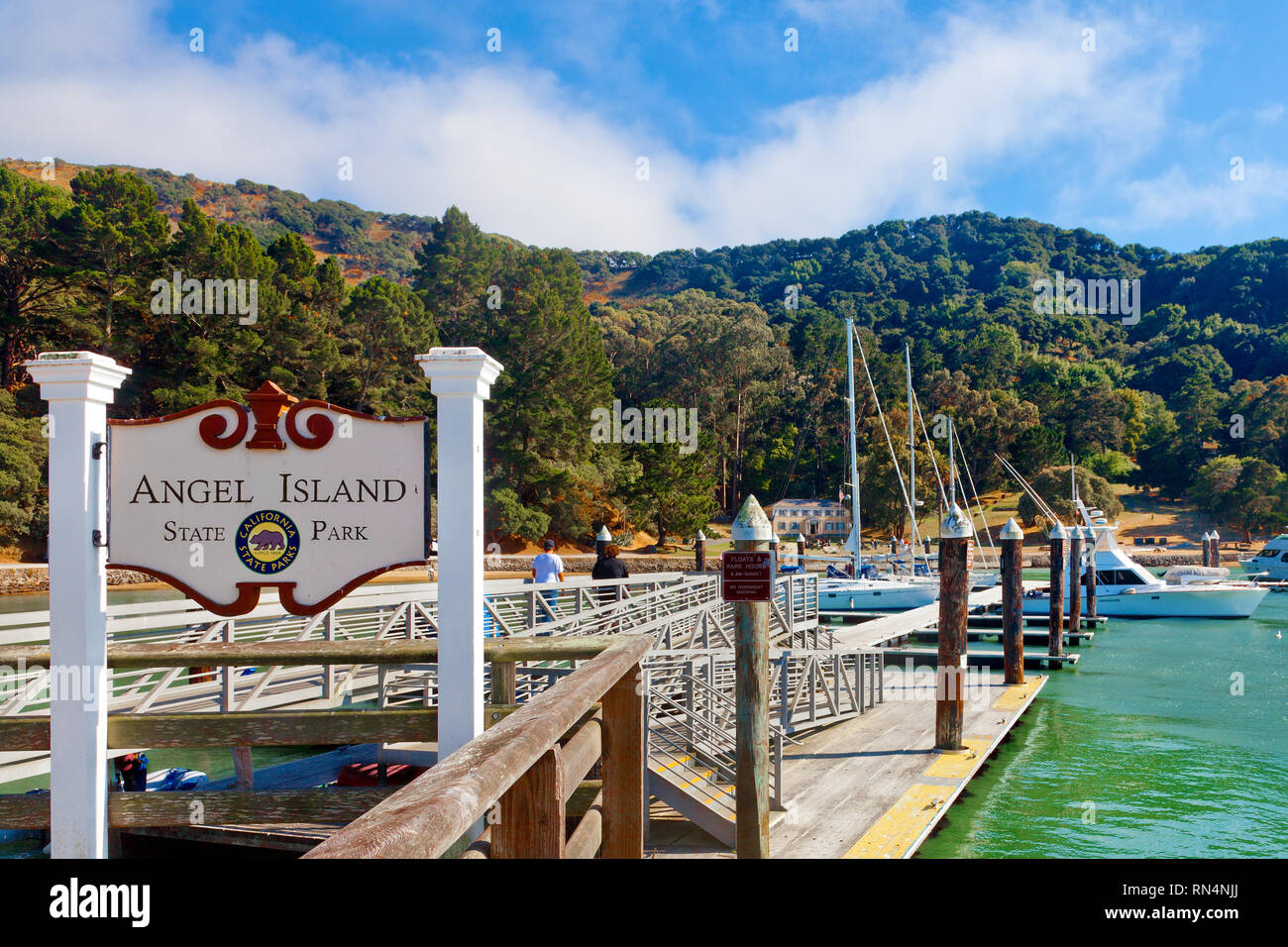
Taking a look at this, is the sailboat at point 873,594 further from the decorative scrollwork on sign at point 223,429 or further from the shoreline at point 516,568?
the decorative scrollwork on sign at point 223,429

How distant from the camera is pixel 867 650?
1438cm

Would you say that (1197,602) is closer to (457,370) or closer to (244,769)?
(244,769)

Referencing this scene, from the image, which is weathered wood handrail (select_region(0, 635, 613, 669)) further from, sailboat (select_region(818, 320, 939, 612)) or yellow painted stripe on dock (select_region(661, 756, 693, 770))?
sailboat (select_region(818, 320, 939, 612))

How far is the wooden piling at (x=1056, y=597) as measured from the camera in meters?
22.9

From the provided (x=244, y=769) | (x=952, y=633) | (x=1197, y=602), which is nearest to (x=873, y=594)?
(x=1197, y=602)

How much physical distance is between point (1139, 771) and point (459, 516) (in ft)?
44.5

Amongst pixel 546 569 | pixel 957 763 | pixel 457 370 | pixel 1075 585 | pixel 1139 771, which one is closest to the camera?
pixel 457 370

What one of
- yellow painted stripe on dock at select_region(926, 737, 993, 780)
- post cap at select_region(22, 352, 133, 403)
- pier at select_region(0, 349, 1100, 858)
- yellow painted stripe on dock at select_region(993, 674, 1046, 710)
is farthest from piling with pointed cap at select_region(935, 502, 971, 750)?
post cap at select_region(22, 352, 133, 403)

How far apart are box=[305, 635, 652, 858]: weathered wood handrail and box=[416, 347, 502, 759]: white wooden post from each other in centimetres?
57

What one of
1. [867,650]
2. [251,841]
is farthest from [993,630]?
[251,841]

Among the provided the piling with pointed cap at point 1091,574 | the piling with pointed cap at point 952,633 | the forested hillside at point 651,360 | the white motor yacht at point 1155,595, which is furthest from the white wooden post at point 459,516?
the forested hillside at point 651,360

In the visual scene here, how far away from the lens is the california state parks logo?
3.82m

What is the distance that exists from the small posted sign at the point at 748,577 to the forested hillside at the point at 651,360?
38.3m

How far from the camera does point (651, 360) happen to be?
79688mm
